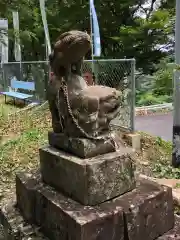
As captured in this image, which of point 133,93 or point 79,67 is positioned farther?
point 133,93

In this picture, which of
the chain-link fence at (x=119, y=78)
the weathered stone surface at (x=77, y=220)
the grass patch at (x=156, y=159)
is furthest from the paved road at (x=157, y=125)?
the weathered stone surface at (x=77, y=220)

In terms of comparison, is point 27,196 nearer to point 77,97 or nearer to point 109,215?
point 109,215

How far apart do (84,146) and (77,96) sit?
1.12 ft

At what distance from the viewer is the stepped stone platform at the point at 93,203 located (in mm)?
1812

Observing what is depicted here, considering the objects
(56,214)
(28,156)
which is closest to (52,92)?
(56,214)

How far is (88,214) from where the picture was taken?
1794 millimetres

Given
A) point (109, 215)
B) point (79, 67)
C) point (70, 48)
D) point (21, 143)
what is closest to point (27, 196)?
point (109, 215)

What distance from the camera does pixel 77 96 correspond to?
6.56 feet

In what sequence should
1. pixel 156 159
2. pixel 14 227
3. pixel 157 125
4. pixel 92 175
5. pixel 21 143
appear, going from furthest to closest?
1. pixel 157 125
2. pixel 156 159
3. pixel 21 143
4. pixel 14 227
5. pixel 92 175

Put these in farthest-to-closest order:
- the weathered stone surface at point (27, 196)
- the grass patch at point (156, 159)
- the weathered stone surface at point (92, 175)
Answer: the grass patch at point (156, 159)
the weathered stone surface at point (27, 196)
the weathered stone surface at point (92, 175)

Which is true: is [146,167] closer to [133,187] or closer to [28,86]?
[133,187]

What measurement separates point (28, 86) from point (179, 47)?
17.4ft

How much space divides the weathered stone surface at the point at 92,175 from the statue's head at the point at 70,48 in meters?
0.64

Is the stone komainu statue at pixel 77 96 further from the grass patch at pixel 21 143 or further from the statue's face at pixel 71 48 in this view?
the grass patch at pixel 21 143
